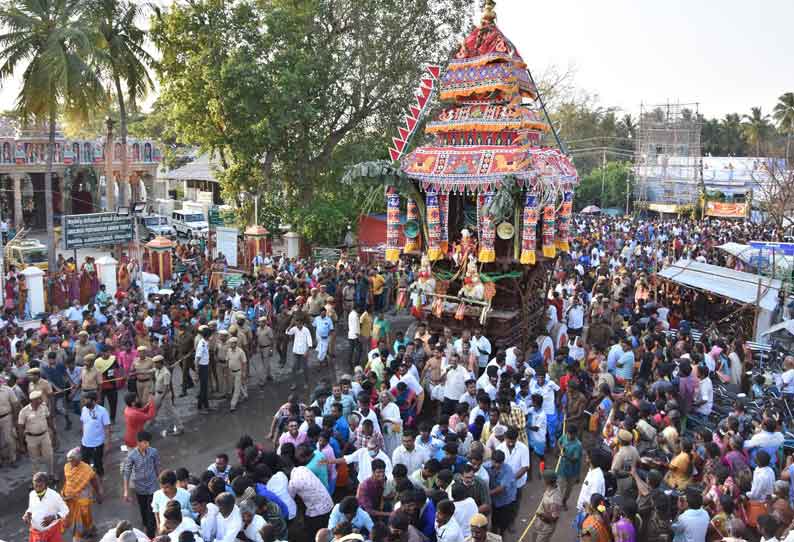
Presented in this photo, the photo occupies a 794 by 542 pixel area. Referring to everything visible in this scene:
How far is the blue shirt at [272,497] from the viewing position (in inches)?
226

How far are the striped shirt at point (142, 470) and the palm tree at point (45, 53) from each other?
13.0 m

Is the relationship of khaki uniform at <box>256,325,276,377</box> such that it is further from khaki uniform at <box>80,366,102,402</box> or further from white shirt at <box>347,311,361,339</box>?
khaki uniform at <box>80,366,102,402</box>

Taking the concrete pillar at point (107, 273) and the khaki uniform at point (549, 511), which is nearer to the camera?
the khaki uniform at point (549, 511)

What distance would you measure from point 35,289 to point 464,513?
13086 mm

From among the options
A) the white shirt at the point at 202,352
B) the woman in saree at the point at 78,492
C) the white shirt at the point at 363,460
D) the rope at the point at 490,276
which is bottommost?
the woman in saree at the point at 78,492

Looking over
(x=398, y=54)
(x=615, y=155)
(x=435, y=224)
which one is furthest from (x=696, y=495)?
(x=615, y=155)

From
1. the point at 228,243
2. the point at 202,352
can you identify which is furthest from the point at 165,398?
the point at 228,243

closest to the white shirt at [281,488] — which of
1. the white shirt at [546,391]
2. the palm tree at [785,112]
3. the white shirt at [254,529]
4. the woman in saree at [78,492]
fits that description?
the white shirt at [254,529]

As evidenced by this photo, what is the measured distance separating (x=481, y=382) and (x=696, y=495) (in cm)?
357

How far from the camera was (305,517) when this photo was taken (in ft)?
20.4

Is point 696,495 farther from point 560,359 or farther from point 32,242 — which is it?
point 32,242

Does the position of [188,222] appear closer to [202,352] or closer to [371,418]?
[202,352]

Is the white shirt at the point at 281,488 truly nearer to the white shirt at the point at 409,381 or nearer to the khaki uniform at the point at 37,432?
the white shirt at the point at 409,381

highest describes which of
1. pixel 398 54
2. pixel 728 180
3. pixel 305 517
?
pixel 398 54
